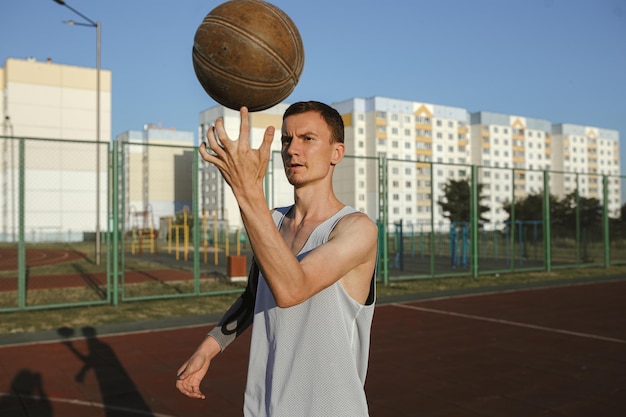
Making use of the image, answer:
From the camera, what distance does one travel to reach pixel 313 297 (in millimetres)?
1785

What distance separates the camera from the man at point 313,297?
1595 mm

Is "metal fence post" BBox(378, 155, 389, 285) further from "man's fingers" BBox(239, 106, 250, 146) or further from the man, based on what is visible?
"man's fingers" BBox(239, 106, 250, 146)

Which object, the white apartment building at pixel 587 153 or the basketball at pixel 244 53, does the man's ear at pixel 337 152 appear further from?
the white apartment building at pixel 587 153

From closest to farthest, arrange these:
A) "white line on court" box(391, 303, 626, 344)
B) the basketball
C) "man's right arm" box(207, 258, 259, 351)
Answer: the basketball, "man's right arm" box(207, 258, 259, 351), "white line on court" box(391, 303, 626, 344)

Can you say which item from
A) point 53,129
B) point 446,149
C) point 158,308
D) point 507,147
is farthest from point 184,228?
point 507,147

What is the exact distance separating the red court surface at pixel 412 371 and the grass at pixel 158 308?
3.91 ft

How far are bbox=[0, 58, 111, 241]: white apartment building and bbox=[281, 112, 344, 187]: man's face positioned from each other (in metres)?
40.8

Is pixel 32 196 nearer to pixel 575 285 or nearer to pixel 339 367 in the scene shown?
pixel 575 285

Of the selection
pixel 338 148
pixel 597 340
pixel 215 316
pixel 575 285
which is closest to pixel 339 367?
pixel 338 148

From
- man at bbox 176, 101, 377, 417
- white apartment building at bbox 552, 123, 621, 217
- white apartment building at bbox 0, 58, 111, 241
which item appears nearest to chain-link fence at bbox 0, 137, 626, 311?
white apartment building at bbox 0, 58, 111, 241

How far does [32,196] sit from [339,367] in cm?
4500

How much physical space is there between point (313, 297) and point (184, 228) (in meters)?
17.6

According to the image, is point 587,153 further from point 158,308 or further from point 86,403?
point 86,403

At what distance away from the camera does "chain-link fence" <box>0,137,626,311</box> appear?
11461 mm
